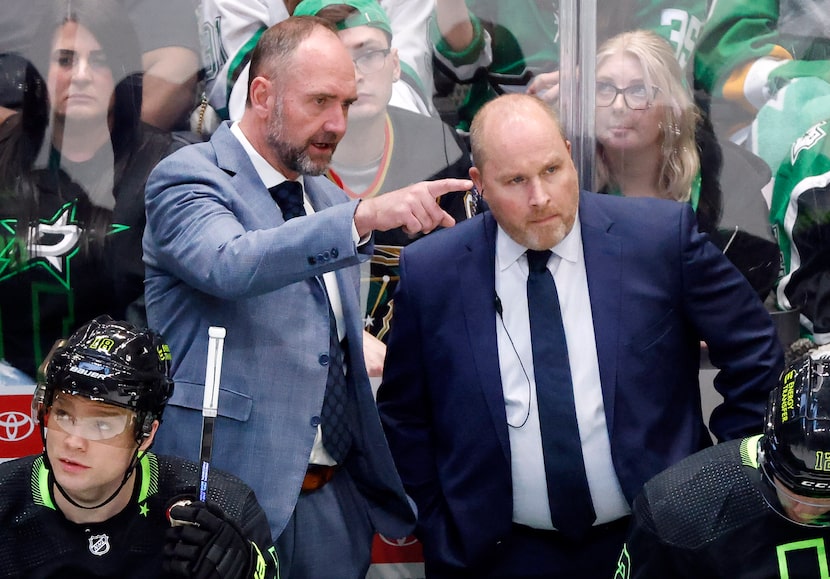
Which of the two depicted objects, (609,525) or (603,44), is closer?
(609,525)

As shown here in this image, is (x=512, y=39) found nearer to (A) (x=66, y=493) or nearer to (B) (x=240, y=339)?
(B) (x=240, y=339)

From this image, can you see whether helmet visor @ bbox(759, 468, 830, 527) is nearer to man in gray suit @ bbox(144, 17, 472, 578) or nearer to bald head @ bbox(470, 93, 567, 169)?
man in gray suit @ bbox(144, 17, 472, 578)

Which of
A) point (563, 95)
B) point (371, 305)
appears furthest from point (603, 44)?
point (371, 305)

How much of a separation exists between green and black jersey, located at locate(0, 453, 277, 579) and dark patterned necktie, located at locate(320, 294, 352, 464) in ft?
1.13

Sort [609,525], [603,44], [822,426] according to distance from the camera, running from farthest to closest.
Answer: [603,44], [609,525], [822,426]

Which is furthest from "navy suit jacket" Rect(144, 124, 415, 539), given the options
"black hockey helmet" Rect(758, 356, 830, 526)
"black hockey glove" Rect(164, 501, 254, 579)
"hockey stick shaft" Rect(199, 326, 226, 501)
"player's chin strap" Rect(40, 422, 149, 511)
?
"black hockey helmet" Rect(758, 356, 830, 526)

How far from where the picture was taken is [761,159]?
134 inches

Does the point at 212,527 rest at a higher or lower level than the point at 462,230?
lower

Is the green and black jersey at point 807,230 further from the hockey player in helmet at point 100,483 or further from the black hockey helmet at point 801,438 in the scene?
the hockey player in helmet at point 100,483

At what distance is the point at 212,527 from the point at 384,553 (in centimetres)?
119

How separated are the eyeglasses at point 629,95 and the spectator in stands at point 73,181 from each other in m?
1.17

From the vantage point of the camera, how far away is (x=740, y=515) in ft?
7.80

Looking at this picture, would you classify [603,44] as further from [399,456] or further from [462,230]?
[399,456]

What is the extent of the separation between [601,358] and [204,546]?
3.40 feet
